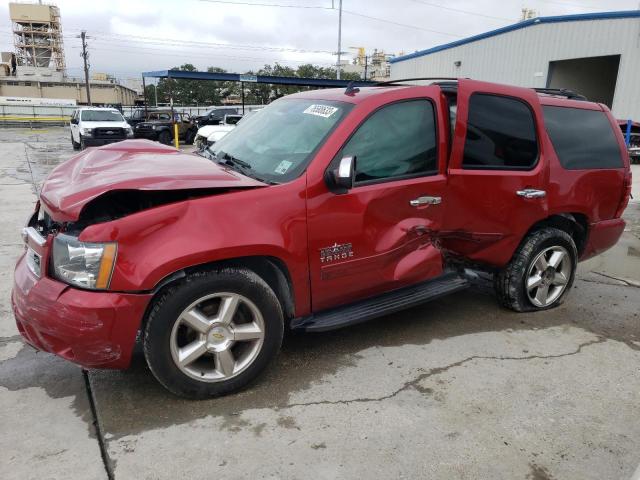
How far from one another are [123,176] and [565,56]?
2370cm

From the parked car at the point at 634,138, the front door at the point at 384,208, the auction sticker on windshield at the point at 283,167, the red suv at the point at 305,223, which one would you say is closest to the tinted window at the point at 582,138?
the red suv at the point at 305,223

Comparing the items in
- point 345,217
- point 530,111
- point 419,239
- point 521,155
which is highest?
point 530,111

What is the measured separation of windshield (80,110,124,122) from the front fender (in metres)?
20.1

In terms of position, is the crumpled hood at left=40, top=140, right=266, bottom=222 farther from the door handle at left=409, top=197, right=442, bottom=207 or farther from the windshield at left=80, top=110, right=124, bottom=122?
the windshield at left=80, top=110, right=124, bottom=122

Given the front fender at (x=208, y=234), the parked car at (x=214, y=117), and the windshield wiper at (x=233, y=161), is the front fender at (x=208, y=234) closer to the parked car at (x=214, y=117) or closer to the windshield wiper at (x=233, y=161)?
the windshield wiper at (x=233, y=161)

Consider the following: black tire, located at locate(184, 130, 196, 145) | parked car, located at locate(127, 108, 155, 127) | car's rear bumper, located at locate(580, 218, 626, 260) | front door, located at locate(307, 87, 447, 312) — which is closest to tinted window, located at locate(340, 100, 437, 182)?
front door, located at locate(307, 87, 447, 312)

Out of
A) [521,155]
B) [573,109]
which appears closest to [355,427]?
[521,155]

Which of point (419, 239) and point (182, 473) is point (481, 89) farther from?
point (182, 473)

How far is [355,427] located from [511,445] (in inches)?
32.4

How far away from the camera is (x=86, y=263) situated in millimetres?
2609

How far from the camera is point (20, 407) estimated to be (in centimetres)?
292

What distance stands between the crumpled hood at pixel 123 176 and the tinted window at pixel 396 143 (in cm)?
75

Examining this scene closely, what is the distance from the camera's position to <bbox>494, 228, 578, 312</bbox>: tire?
14.1 feet

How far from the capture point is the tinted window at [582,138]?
4.30 meters
